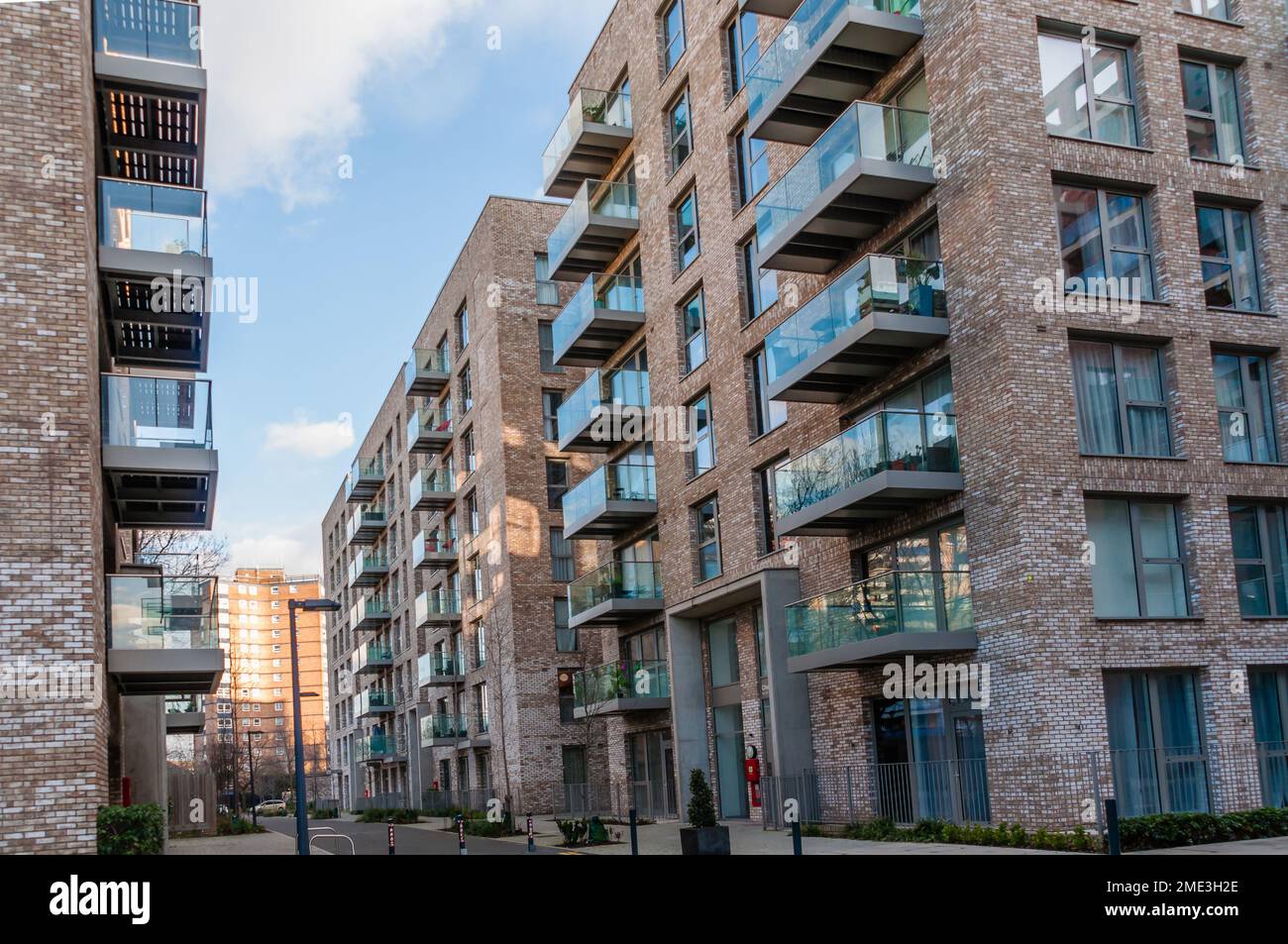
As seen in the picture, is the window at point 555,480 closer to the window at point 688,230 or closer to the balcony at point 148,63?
the window at point 688,230

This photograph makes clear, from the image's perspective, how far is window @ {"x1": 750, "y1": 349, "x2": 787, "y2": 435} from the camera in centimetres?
2714

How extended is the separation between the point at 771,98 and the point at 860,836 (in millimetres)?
13482

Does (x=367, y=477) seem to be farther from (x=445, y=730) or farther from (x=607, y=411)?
(x=607, y=411)

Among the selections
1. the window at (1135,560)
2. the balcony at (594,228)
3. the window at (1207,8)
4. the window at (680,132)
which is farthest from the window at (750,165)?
the window at (1135,560)

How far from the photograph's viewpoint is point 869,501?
21.3 m

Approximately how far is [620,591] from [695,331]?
713 cm

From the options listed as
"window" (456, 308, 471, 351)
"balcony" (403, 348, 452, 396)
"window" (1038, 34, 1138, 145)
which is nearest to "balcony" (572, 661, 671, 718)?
"window" (1038, 34, 1138, 145)

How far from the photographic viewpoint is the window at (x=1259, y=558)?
20516mm

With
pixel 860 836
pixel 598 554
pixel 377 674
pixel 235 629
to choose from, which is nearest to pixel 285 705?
pixel 235 629

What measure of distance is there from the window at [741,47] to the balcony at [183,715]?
19.5 meters

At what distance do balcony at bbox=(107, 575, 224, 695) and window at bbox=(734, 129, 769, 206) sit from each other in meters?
14.4

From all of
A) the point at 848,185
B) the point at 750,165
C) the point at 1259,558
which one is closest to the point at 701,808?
the point at 1259,558

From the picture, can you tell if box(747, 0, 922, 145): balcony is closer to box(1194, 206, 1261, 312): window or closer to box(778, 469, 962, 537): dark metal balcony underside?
box(1194, 206, 1261, 312): window

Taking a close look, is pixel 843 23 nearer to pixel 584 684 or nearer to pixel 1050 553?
pixel 1050 553
